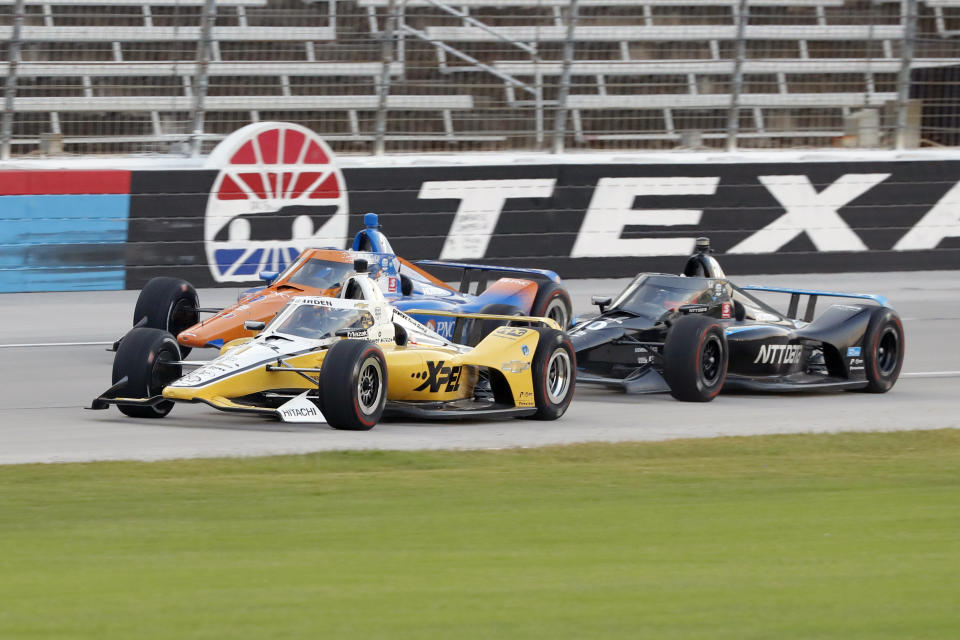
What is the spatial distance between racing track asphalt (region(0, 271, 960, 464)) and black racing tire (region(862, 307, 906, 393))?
15 centimetres

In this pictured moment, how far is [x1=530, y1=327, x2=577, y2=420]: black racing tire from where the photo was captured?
10758 millimetres

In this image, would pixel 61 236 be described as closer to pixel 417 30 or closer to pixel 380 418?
pixel 417 30

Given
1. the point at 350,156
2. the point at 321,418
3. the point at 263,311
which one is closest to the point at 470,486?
the point at 321,418

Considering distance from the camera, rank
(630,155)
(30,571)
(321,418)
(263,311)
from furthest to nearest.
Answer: (630,155)
(263,311)
(321,418)
(30,571)

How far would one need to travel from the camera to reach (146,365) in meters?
10.0

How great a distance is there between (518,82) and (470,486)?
12.2 metres

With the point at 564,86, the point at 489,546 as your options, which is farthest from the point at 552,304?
the point at 489,546

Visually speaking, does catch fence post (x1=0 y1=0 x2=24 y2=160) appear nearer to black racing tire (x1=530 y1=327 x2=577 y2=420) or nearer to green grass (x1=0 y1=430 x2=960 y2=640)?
black racing tire (x1=530 y1=327 x2=577 y2=420)

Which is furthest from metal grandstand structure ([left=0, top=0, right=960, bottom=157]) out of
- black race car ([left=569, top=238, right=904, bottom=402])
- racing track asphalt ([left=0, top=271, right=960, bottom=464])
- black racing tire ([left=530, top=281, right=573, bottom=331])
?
black race car ([left=569, top=238, right=904, bottom=402])

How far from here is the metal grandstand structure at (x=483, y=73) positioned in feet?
58.6

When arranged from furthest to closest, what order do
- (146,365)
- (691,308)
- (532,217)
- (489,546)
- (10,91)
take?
(532,217)
(10,91)
(691,308)
(146,365)
(489,546)

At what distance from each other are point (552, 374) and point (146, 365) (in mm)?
2871

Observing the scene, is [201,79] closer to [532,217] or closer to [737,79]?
[532,217]

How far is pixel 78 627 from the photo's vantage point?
5.16 m
